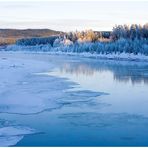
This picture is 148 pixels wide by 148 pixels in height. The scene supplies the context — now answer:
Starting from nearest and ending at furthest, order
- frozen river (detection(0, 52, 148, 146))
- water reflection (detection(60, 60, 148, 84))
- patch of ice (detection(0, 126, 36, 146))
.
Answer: patch of ice (detection(0, 126, 36, 146)) → frozen river (detection(0, 52, 148, 146)) → water reflection (detection(60, 60, 148, 84))

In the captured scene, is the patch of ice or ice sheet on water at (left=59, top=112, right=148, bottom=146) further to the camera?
ice sheet on water at (left=59, top=112, right=148, bottom=146)

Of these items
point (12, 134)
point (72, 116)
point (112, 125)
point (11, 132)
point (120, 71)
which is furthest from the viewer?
point (120, 71)

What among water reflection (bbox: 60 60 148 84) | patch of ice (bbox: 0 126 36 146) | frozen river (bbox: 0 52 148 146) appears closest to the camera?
patch of ice (bbox: 0 126 36 146)

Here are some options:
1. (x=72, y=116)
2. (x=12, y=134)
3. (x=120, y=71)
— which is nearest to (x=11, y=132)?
(x=12, y=134)

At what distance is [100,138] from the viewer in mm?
9750

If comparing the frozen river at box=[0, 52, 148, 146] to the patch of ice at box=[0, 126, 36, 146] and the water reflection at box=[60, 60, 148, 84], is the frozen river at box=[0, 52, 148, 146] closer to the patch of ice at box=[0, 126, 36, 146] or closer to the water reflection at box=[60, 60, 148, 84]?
the patch of ice at box=[0, 126, 36, 146]

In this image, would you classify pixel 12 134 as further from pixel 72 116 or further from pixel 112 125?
pixel 112 125

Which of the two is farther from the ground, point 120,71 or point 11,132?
point 11,132

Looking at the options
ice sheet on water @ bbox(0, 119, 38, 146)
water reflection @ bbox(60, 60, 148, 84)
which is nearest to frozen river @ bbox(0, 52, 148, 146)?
ice sheet on water @ bbox(0, 119, 38, 146)

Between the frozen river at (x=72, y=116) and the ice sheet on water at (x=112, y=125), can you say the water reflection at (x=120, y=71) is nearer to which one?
the frozen river at (x=72, y=116)

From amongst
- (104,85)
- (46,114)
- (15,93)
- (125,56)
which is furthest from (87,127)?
(125,56)

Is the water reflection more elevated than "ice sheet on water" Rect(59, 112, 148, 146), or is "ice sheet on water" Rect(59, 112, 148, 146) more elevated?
"ice sheet on water" Rect(59, 112, 148, 146)

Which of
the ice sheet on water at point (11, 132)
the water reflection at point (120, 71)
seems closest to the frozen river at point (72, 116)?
the ice sheet on water at point (11, 132)

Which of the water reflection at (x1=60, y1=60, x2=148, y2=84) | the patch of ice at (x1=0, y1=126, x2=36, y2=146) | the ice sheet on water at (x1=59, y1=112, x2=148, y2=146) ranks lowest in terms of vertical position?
the water reflection at (x1=60, y1=60, x2=148, y2=84)
